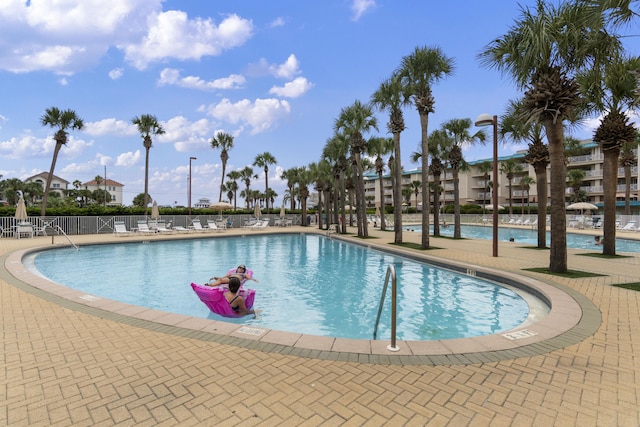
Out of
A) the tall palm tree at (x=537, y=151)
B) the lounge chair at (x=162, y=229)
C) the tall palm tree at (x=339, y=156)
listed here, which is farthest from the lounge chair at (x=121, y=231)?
the tall palm tree at (x=537, y=151)

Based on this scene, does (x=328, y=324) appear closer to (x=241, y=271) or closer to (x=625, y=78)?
(x=241, y=271)

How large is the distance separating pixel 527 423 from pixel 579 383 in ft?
3.47

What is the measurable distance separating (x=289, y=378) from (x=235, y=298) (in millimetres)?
3249

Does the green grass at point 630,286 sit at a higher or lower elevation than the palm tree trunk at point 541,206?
lower

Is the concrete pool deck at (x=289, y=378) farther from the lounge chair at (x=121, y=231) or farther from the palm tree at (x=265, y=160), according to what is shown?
the palm tree at (x=265, y=160)

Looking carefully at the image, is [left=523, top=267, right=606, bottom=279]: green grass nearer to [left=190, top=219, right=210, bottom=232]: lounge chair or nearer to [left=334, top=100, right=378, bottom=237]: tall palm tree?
[left=334, top=100, right=378, bottom=237]: tall palm tree

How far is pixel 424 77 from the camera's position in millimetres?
15062

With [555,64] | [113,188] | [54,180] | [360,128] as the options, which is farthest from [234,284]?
[113,188]

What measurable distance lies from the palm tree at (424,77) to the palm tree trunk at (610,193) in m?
6.34

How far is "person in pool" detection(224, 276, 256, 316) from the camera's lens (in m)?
5.92

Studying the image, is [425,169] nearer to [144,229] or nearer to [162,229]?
[162,229]

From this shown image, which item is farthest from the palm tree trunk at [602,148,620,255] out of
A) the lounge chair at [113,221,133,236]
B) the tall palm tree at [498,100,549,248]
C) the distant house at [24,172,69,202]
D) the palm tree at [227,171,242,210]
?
the distant house at [24,172,69,202]

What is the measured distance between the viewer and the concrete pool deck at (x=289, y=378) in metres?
2.48

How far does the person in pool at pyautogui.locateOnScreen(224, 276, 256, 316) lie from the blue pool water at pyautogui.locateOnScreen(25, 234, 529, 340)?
197 millimetres
